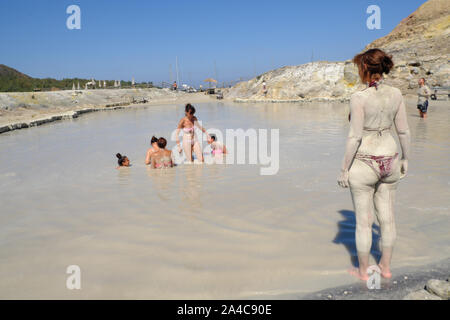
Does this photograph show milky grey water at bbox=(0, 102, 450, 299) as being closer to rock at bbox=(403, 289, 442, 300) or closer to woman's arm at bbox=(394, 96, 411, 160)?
rock at bbox=(403, 289, 442, 300)

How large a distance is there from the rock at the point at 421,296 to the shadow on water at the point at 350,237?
0.60 meters

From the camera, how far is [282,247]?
349 centimetres

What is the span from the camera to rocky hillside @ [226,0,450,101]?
26.0 m

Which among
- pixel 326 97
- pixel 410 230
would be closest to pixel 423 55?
pixel 326 97

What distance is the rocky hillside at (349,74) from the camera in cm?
2598

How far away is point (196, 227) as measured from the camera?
4047 mm

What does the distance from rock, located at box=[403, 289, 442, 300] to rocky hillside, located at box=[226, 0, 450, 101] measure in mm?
26232

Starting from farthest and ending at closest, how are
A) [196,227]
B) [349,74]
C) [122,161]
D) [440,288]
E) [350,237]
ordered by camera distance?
[349,74] < [122,161] < [196,227] < [350,237] < [440,288]

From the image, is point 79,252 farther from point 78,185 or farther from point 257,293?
point 78,185

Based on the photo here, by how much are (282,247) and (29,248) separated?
2.72 meters

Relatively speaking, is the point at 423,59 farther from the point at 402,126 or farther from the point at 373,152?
the point at 373,152

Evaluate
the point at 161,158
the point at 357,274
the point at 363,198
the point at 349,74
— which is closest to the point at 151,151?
the point at 161,158

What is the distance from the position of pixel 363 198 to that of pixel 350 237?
46.2 inches
